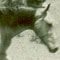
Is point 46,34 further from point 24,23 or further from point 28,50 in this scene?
point 28,50

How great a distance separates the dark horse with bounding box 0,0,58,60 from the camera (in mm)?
1089

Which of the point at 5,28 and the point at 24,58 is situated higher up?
the point at 5,28

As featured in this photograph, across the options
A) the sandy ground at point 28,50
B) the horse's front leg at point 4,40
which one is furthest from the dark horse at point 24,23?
the sandy ground at point 28,50

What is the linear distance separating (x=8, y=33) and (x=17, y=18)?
9cm

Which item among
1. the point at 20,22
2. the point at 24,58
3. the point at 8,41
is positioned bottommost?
the point at 24,58

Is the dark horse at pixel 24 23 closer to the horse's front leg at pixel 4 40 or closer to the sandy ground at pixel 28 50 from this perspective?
the horse's front leg at pixel 4 40

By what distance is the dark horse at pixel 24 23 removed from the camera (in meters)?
1.09

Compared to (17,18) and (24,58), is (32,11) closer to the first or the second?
(17,18)

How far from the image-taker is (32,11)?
1077 mm

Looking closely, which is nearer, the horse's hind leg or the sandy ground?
the horse's hind leg

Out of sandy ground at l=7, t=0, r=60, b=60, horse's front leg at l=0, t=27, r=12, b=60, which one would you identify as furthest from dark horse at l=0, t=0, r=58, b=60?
sandy ground at l=7, t=0, r=60, b=60

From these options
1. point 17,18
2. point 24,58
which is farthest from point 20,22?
point 24,58

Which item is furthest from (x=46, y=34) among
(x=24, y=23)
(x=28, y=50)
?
(x=28, y=50)

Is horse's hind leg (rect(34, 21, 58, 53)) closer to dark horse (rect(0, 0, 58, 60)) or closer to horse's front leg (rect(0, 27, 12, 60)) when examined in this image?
dark horse (rect(0, 0, 58, 60))
